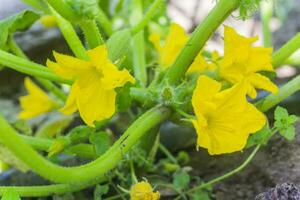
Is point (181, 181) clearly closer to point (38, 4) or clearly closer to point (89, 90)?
point (89, 90)

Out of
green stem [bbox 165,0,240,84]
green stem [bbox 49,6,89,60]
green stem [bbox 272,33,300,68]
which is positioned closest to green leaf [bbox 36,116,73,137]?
green stem [bbox 49,6,89,60]

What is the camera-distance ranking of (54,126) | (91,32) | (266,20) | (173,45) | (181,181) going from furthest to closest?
(266,20), (54,126), (173,45), (181,181), (91,32)

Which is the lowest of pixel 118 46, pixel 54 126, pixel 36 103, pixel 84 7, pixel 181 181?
pixel 54 126

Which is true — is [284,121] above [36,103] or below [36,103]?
above

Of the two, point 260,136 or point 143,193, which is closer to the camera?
point 143,193

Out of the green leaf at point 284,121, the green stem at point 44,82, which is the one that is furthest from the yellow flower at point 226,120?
the green stem at point 44,82

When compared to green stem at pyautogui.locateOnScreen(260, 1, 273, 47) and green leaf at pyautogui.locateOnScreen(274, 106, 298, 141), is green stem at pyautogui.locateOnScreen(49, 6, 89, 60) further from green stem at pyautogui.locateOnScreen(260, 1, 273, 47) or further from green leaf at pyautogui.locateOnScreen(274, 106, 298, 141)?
green stem at pyautogui.locateOnScreen(260, 1, 273, 47)

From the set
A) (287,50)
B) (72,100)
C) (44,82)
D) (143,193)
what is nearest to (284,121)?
(287,50)
